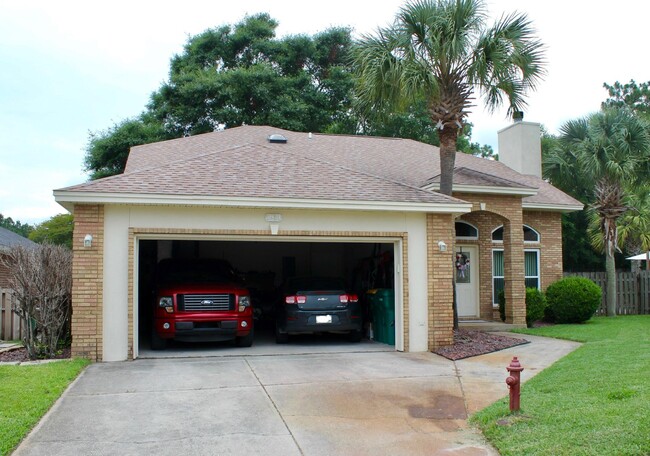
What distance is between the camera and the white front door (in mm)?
18375

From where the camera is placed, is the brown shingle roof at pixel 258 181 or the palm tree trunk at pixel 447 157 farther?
the palm tree trunk at pixel 447 157

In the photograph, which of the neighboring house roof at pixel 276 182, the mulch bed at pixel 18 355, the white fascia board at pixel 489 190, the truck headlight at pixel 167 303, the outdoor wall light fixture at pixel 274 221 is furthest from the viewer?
the white fascia board at pixel 489 190

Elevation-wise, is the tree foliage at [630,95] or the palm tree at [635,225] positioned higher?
the tree foliage at [630,95]

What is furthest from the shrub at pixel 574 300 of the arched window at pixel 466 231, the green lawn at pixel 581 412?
the green lawn at pixel 581 412

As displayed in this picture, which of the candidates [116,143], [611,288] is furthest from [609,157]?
[116,143]

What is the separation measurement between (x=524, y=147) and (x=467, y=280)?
5.54 meters

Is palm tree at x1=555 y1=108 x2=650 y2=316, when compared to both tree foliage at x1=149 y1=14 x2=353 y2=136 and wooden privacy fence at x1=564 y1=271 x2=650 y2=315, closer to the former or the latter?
wooden privacy fence at x1=564 y1=271 x2=650 y2=315

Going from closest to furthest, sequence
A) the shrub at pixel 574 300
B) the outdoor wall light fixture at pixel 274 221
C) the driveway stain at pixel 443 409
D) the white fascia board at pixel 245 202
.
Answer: the driveway stain at pixel 443 409, the white fascia board at pixel 245 202, the outdoor wall light fixture at pixel 274 221, the shrub at pixel 574 300

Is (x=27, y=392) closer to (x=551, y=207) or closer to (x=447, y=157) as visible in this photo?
(x=447, y=157)

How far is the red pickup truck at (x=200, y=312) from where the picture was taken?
11633 mm

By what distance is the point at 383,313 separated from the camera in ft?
44.4

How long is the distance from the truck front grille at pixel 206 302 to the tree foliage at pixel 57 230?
31.9 m

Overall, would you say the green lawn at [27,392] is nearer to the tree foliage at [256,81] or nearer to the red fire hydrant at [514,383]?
the red fire hydrant at [514,383]

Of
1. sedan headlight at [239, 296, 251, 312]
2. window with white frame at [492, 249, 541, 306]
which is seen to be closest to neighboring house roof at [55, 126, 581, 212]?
window with white frame at [492, 249, 541, 306]
